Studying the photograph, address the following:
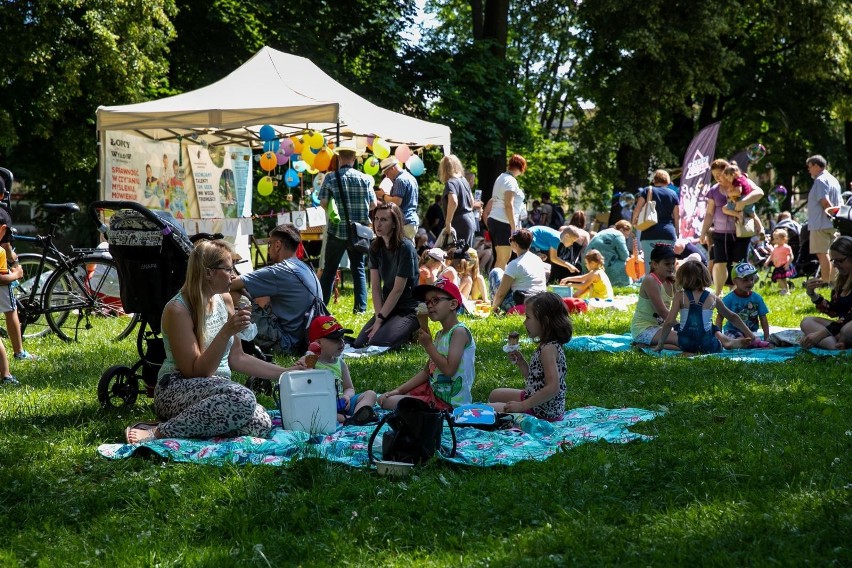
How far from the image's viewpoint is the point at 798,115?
2958cm

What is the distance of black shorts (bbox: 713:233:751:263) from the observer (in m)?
13.0

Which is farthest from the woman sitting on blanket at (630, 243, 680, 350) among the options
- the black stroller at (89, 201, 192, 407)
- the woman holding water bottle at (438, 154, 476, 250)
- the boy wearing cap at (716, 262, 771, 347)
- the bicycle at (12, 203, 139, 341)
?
the bicycle at (12, 203, 139, 341)

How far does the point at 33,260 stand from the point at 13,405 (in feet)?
13.6

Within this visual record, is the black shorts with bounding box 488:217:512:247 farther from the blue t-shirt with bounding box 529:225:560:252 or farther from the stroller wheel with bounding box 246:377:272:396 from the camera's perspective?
the stroller wheel with bounding box 246:377:272:396

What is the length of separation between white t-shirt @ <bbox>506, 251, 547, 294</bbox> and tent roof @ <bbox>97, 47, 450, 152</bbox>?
116 inches

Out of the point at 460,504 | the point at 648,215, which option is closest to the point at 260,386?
the point at 460,504

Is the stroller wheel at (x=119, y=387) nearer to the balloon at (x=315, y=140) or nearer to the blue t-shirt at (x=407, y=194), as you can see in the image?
the blue t-shirt at (x=407, y=194)

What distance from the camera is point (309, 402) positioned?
579 centimetres

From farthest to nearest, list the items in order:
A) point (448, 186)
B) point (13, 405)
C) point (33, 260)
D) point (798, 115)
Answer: point (798, 115) → point (448, 186) → point (33, 260) → point (13, 405)

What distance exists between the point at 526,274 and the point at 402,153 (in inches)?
183

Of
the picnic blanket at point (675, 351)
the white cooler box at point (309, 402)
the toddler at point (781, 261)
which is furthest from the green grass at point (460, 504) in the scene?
the toddler at point (781, 261)

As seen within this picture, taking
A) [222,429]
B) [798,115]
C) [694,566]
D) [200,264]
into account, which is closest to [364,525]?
[694,566]

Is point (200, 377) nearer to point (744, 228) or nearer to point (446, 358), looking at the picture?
point (446, 358)

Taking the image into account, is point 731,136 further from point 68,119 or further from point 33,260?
point 33,260
